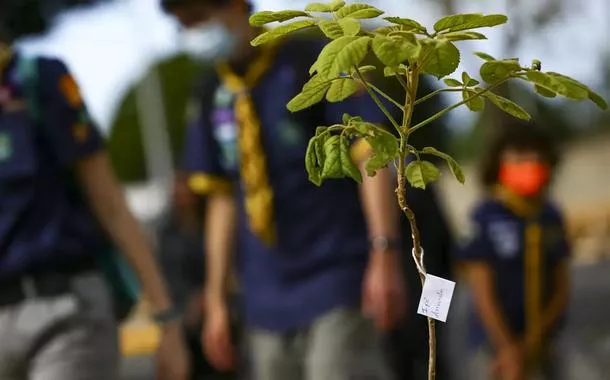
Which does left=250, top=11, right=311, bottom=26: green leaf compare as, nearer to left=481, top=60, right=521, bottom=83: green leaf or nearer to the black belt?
left=481, top=60, right=521, bottom=83: green leaf

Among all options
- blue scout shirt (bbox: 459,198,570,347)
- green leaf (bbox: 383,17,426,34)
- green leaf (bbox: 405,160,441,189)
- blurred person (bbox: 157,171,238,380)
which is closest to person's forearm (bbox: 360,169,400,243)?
blue scout shirt (bbox: 459,198,570,347)

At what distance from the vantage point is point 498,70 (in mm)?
1174

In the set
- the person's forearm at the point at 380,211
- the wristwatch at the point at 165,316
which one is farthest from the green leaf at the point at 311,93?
the wristwatch at the point at 165,316

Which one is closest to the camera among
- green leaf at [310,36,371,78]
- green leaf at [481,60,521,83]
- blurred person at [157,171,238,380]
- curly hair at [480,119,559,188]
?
green leaf at [310,36,371,78]

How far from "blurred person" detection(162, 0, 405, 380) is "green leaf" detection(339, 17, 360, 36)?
1.09 metres

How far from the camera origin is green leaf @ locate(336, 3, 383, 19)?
3.82 feet

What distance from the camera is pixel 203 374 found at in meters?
3.55

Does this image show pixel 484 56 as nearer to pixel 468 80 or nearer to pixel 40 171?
pixel 468 80

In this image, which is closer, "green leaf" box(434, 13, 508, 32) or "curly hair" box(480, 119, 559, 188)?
"green leaf" box(434, 13, 508, 32)

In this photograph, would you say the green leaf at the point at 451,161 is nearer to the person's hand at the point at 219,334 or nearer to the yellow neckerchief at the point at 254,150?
the yellow neckerchief at the point at 254,150

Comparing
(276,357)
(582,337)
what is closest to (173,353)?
(276,357)

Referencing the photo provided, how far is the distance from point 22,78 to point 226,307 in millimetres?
965

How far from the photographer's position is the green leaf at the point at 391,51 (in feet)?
3.48

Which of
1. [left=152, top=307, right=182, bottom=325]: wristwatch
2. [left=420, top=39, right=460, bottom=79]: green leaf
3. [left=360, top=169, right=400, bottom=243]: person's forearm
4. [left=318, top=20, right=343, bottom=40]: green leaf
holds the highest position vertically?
[left=318, top=20, right=343, bottom=40]: green leaf
